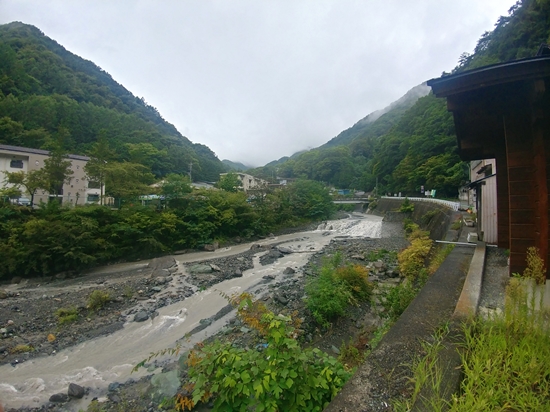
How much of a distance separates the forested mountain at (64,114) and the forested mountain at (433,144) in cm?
3109

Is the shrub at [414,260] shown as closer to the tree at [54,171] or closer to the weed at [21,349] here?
the weed at [21,349]

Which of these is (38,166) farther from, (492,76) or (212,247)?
(492,76)

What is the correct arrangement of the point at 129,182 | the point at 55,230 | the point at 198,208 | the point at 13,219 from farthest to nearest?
the point at 198,208
the point at 129,182
the point at 13,219
the point at 55,230

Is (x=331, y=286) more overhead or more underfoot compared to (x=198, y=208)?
more underfoot

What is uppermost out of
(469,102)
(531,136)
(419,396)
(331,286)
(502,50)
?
(502,50)

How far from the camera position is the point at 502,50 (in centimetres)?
3055

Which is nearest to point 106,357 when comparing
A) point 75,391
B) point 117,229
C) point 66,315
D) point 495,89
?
point 75,391

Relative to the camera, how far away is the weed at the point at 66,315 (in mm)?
8469

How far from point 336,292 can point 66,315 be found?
28.6 ft

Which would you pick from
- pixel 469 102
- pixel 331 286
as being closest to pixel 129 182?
pixel 331 286

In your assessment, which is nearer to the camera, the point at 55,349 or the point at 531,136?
the point at 531,136

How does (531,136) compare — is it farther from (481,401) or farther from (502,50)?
(502,50)

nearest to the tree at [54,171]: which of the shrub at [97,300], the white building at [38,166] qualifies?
the white building at [38,166]

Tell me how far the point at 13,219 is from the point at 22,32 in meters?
76.0
